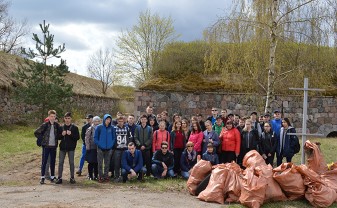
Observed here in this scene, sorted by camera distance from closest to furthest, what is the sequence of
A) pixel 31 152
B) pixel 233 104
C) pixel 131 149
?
pixel 131 149 → pixel 31 152 → pixel 233 104

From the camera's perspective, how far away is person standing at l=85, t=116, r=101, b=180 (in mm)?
9492

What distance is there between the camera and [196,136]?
9805mm

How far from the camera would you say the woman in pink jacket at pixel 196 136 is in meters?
9.74

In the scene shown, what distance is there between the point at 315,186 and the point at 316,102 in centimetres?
1078

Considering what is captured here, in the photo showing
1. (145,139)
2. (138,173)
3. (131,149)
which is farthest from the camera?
(145,139)

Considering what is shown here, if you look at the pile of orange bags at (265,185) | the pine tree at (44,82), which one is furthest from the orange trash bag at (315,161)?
the pine tree at (44,82)

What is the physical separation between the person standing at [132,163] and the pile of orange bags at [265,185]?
2183mm

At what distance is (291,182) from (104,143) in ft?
14.2

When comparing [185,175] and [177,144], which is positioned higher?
[177,144]

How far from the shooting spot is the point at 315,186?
24.2 feet

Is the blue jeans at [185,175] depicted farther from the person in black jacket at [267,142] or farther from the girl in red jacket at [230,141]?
the person in black jacket at [267,142]

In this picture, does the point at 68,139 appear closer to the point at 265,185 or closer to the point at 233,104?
the point at 265,185

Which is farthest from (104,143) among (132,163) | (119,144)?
(132,163)

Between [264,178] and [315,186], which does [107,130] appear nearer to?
[264,178]
